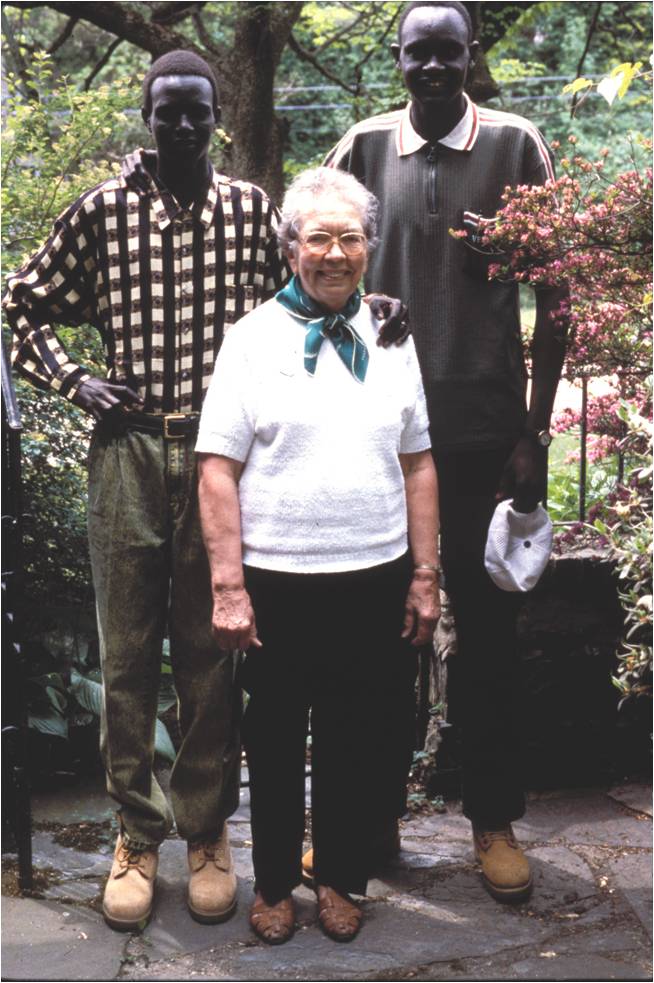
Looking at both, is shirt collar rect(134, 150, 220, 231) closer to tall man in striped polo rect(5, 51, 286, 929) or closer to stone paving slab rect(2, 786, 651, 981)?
tall man in striped polo rect(5, 51, 286, 929)

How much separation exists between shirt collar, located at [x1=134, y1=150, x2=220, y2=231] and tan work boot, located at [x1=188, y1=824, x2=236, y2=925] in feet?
5.74

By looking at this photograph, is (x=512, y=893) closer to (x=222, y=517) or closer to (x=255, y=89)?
(x=222, y=517)

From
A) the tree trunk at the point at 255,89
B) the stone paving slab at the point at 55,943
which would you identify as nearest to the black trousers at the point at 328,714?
the stone paving slab at the point at 55,943

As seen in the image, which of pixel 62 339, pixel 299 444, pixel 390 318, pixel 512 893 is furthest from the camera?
pixel 62 339

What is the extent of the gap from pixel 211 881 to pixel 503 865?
854 millimetres

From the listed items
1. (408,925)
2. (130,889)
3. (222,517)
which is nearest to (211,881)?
(130,889)

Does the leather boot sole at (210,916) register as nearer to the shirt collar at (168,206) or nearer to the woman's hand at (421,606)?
the woman's hand at (421,606)

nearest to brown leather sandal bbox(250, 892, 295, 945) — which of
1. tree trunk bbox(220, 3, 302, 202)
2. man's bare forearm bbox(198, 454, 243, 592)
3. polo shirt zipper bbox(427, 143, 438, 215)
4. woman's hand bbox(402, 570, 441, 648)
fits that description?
woman's hand bbox(402, 570, 441, 648)

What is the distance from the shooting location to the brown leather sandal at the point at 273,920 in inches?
132

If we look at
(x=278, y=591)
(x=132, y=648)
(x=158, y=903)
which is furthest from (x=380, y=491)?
(x=158, y=903)

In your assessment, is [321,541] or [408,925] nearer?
[321,541]

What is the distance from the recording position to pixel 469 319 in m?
3.60

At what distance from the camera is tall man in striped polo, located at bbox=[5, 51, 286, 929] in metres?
3.38

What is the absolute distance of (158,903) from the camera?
3598mm
